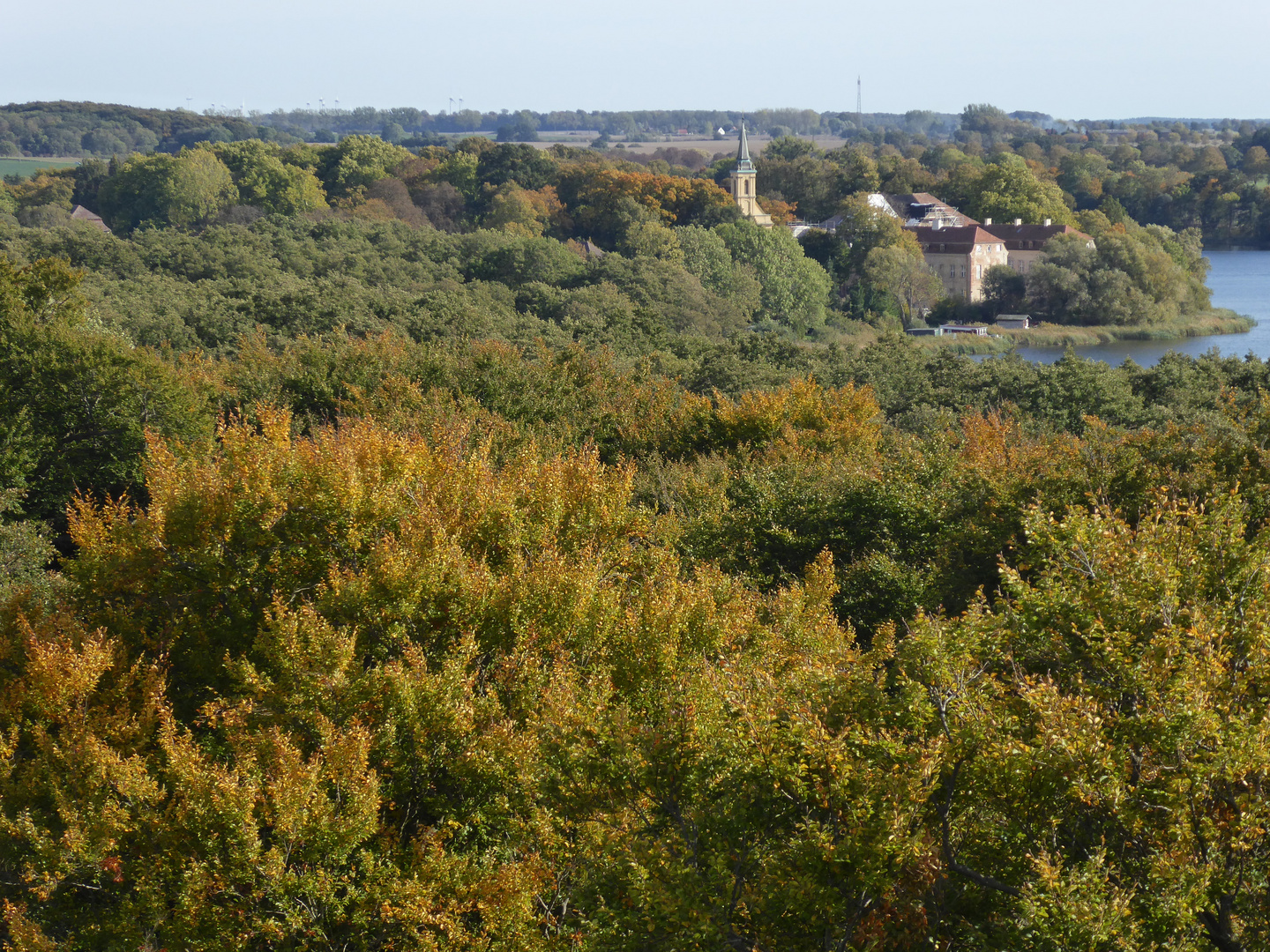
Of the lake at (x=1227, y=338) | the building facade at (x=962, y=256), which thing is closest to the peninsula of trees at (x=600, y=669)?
the lake at (x=1227, y=338)

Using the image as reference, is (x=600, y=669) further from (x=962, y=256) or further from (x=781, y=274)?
(x=962, y=256)

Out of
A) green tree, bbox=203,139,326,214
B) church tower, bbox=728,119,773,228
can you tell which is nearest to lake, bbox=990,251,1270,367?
church tower, bbox=728,119,773,228

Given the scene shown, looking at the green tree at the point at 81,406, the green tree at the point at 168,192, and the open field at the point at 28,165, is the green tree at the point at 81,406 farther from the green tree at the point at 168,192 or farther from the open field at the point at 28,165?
the open field at the point at 28,165

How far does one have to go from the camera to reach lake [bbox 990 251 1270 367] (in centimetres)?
6631

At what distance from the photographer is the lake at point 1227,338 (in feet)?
218

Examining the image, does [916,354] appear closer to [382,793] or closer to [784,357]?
[784,357]

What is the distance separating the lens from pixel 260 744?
978 centimetres

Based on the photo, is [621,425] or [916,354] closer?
[621,425]

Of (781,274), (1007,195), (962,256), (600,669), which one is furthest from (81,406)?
(1007,195)

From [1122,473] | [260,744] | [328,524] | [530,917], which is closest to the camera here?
[530,917]

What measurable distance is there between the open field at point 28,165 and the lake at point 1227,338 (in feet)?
373

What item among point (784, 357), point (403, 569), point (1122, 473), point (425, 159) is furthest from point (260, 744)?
point (425, 159)

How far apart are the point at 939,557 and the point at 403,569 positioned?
9.66m

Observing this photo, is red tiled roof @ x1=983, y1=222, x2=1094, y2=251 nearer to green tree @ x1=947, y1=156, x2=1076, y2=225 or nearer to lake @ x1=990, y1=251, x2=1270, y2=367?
green tree @ x1=947, y1=156, x2=1076, y2=225
